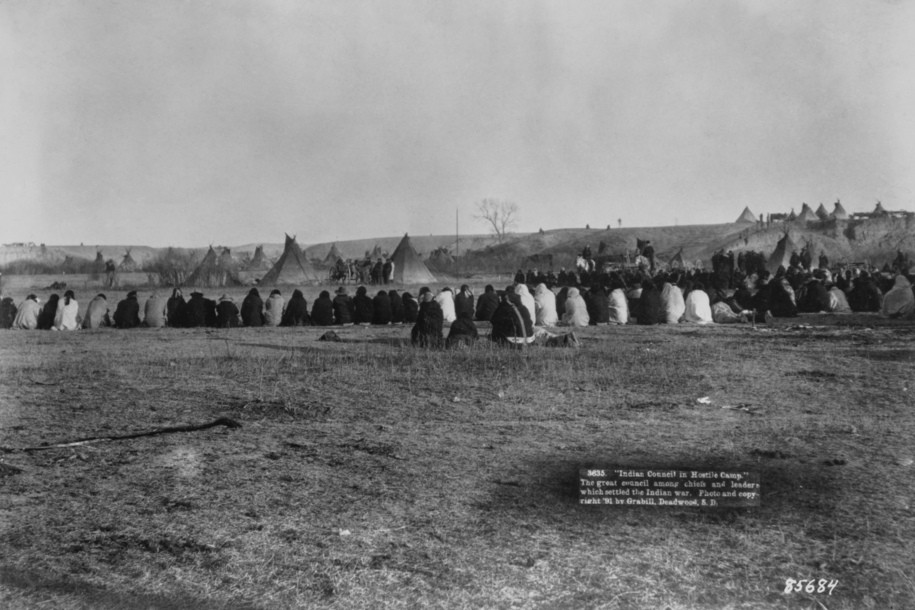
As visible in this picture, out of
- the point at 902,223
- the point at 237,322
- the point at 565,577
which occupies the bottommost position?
the point at 565,577

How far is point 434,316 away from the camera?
11.7 meters

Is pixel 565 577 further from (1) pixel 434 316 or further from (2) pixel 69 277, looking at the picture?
(2) pixel 69 277

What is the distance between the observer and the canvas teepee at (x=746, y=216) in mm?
64375

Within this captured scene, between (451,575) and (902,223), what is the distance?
1924 inches

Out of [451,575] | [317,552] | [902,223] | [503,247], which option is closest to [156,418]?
[317,552]

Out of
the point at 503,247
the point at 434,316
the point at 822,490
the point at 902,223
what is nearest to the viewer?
the point at 822,490

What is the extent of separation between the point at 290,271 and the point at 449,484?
2442 centimetres

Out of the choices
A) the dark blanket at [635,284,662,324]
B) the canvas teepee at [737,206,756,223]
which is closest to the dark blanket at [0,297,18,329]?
the dark blanket at [635,284,662,324]

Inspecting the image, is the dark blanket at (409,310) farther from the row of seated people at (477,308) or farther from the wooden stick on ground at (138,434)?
the wooden stick on ground at (138,434)

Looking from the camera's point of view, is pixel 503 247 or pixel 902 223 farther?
pixel 503 247

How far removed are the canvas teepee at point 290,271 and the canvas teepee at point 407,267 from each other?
115 inches

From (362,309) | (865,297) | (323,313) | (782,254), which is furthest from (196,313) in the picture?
(782,254)

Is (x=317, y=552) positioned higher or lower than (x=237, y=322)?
lower

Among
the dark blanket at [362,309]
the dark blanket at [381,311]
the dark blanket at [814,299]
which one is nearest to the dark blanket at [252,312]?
the dark blanket at [362,309]
